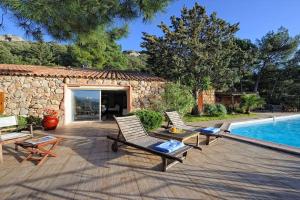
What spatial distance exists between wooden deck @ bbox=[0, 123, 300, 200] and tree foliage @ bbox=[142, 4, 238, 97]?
36.3 ft

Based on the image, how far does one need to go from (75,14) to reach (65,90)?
25.6 ft

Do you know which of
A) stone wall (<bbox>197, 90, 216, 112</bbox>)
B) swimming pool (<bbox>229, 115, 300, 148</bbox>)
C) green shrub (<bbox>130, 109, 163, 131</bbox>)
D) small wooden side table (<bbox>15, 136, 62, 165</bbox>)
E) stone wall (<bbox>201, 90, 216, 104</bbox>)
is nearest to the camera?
small wooden side table (<bbox>15, 136, 62, 165</bbox>)

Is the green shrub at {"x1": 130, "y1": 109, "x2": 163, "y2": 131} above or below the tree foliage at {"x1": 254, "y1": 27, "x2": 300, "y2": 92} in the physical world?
below

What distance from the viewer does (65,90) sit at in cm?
1254

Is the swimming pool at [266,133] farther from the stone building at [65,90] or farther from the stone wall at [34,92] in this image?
the stone wall at [34,92]

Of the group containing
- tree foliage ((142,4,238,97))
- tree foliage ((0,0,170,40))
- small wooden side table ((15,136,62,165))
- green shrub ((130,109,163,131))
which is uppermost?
tree foliage ((142,4,238,97))

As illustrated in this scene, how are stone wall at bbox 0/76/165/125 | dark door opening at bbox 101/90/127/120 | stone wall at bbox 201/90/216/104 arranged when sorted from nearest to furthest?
stone wall at bbox 0/76/165/125
dark door opening at bbox 101/90/127/120
stone wall at bbox 201/90/216/104

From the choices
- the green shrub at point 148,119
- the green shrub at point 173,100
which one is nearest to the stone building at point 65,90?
the green shrub at point 173,100

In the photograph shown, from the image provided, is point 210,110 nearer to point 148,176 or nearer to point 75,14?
point 148,176

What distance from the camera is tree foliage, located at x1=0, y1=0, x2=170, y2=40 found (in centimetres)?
466

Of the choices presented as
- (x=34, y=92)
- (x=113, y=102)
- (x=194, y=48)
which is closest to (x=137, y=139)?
(x=34, y=92)

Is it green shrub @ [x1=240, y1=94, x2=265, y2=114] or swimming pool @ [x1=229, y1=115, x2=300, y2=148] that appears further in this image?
green shrub @ [x1=240, y1=94, x2=265, y2=114]

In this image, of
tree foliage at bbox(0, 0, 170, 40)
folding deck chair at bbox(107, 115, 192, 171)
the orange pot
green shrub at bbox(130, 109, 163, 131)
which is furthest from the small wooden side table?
the orange pot

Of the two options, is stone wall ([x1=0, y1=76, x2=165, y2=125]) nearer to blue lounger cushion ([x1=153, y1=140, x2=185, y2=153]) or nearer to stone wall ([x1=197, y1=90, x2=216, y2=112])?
stone wall ([x1=197, y1=90, x2=216, y2=112])
